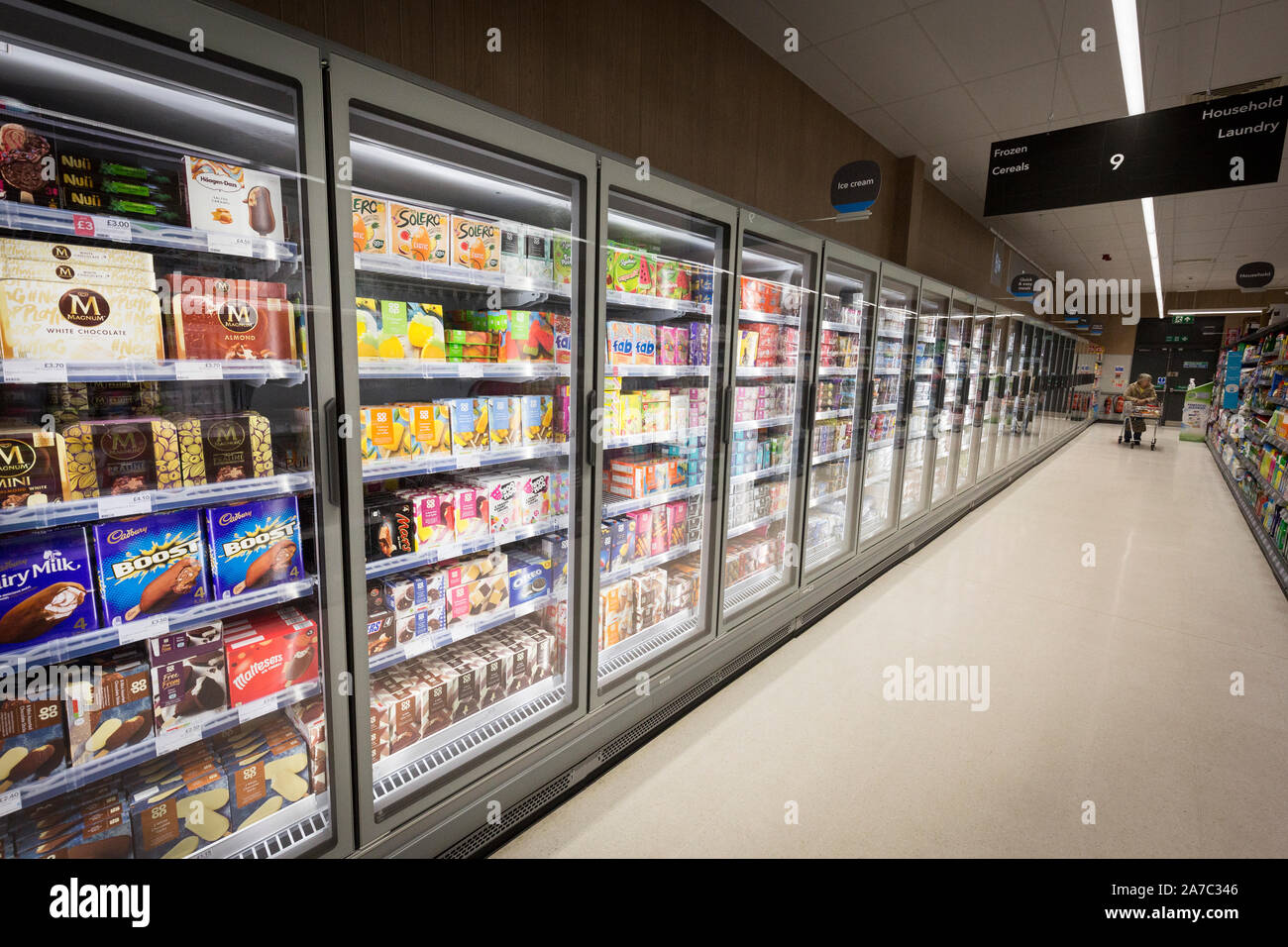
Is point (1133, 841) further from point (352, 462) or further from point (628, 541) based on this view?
point (352, 462)

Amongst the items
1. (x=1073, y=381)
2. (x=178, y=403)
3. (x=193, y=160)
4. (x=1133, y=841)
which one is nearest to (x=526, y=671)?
(x=178, y=403)

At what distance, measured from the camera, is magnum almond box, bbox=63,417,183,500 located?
50.5 inches

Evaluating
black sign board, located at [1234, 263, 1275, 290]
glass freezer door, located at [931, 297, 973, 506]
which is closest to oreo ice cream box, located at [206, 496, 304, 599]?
glass freezer door, located at [931, 297, 973, 506]

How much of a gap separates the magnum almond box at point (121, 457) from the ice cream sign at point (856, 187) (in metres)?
3.61

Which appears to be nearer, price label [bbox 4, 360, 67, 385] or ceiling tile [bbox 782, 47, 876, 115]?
price label [bbox 4, 360, 67, 385]

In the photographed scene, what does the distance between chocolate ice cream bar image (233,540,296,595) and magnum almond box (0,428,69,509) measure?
41cm

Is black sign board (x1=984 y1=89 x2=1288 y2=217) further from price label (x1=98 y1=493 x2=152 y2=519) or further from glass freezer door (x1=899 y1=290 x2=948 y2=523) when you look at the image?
price label (x1=98 y1=493 x2=152 y2=519)

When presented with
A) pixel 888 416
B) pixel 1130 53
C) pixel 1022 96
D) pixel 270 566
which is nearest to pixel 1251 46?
pixel 1130 53

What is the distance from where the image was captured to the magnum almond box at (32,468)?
1197 millimetres

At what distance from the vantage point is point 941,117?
455cm

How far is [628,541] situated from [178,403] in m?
1.75

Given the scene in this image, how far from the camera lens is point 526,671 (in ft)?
7.69
